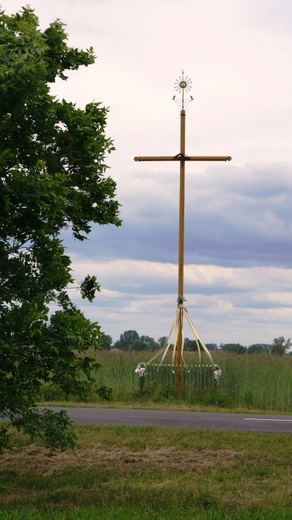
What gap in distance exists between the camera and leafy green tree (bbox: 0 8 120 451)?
11.0m

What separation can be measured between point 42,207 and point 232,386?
13924 mm

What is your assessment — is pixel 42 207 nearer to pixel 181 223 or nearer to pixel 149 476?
pixel 149 476

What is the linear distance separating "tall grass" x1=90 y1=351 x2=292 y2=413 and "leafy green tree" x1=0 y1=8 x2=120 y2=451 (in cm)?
1071

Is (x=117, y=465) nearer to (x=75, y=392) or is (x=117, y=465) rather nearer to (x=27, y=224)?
(x=75, y=392)

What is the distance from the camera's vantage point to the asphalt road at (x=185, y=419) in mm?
17469

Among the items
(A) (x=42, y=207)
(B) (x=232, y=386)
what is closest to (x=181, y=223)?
(B) (x=232, y=386)

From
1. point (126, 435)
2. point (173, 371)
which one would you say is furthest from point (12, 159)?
point (173, 371)

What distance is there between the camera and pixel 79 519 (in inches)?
392

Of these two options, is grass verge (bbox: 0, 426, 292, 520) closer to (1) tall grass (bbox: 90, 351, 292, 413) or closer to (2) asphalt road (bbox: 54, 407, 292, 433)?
(2) asphalt road (bbox: 54, 407, 292, 433)

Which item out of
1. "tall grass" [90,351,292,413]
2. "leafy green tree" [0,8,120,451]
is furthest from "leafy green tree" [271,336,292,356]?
"leafy green tree" [0,8,120,451]

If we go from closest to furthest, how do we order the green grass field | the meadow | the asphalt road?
the green grass field < the asphalt road < the meadow

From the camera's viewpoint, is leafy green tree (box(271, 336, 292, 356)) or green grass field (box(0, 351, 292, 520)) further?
leafy green tree (box(271, 336, 292, 356))

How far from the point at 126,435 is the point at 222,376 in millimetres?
8606

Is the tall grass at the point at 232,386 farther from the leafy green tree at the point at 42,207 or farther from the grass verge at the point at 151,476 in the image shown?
the leafy green tree at the point at 42,207
